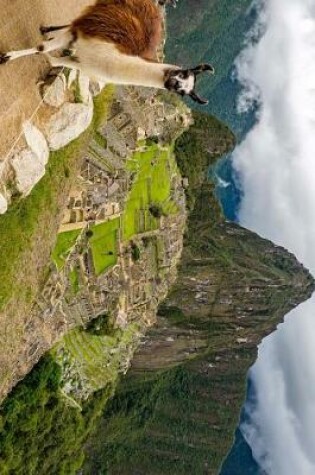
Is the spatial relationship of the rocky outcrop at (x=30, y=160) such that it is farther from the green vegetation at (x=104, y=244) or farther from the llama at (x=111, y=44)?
the green vegetation at (x=104, y=244)

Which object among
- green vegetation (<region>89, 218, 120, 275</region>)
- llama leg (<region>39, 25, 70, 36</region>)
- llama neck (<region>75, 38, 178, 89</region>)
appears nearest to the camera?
llama neck (<region>75, 38, 178, 89</region>)

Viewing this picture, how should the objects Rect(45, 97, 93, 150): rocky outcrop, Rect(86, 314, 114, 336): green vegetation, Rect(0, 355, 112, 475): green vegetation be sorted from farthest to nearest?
Rect(86, 314, 114, 336): green vegetation, Rect(0, 355, 112, 475): green vegetation, Rect(45, 97, 93, 150): rocky outcrop

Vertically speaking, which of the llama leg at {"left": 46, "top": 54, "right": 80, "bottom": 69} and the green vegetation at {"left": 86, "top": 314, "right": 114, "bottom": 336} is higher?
the llama leg at {"left": 46, "top": 54, "right": 80, "bottom": 69}

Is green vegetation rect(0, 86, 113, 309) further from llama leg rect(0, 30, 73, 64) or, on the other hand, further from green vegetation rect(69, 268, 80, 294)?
green vegetation rect(69, 268, 80, 294)

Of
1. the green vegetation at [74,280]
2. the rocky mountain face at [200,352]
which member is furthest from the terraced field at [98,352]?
the rocky mountain face at [200,352]

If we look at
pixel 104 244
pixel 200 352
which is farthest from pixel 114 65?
pixel 200 352

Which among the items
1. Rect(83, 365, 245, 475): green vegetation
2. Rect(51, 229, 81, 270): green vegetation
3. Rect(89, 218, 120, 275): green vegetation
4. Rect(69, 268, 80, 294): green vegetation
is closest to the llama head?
Rect(51, 229, 81, 270): green vegetation

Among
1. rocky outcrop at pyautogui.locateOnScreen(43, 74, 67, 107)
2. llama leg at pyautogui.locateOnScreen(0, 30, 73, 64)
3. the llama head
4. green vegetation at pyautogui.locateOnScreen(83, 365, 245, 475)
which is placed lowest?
green vegetation at pyautogui.locateOnScreen(83, 365, 245, 475)

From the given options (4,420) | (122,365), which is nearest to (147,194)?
(122,365)
